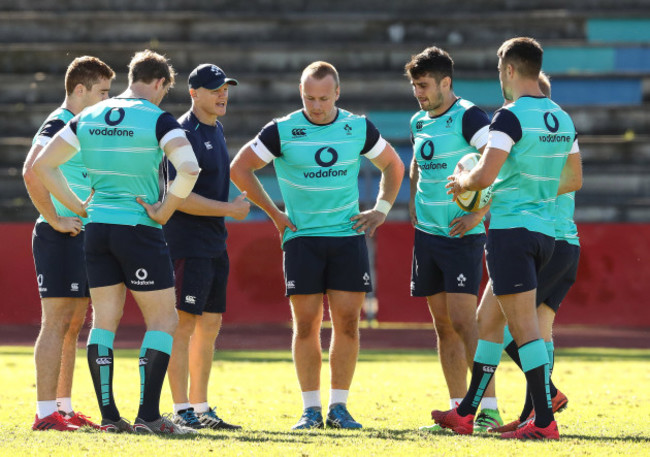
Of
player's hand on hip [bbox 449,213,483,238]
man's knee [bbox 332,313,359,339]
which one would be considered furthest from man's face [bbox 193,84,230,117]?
player's hand on hip [bbox 449,213,483,238]

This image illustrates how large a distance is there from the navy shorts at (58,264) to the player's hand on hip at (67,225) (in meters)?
0.10

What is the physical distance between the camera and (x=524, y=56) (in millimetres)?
6684

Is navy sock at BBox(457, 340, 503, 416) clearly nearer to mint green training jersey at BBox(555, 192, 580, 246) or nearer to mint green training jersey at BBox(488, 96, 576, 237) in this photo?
mint green training jersey at BBox(488, 96, 576, 237)

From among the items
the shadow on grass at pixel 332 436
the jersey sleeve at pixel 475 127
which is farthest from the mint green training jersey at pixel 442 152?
the shadow on grass at pixel 332 436

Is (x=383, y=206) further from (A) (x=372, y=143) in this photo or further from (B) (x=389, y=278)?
(B) (x=389, y=278)

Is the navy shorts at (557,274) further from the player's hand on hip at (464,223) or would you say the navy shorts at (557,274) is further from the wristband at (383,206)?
the wristband at (383,206)

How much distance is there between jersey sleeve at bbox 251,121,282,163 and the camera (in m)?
7.71

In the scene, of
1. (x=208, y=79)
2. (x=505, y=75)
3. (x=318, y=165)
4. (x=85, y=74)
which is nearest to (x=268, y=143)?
(x=318, y=165)

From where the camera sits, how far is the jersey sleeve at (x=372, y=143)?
7.80m

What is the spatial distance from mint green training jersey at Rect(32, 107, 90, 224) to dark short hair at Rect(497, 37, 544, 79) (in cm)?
288

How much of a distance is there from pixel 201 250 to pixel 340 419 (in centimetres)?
147

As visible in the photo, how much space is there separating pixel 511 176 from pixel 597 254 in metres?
11.8

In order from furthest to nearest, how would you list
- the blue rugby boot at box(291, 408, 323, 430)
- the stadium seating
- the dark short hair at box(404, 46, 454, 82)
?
the stadium seating, the dark short hair at box(404, 46, 454, 82), the blue rugby boot at box(291, 408, 323, 430)

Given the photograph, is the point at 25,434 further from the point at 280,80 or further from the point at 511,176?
the point at 280,80
